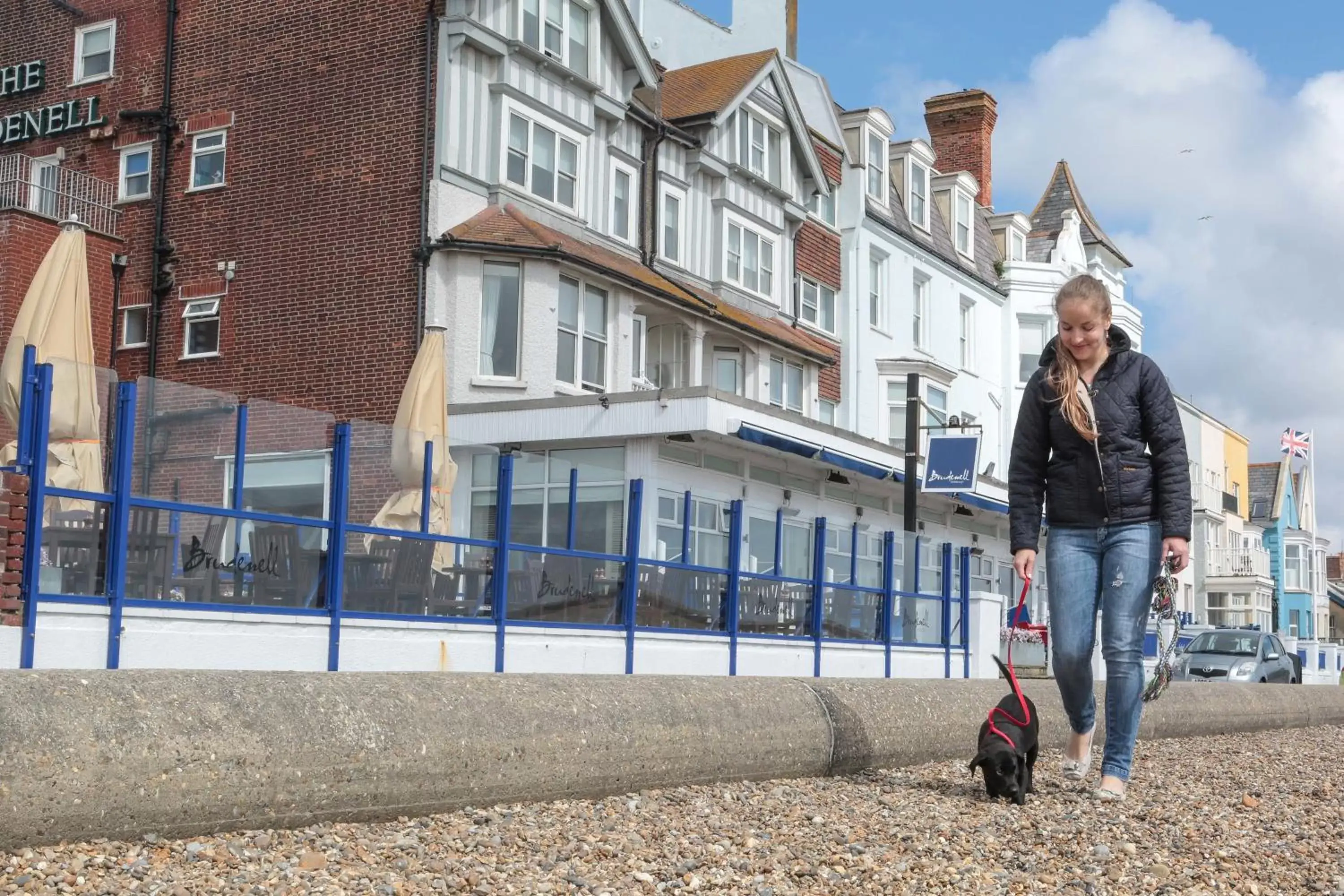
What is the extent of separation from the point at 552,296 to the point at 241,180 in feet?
18.9

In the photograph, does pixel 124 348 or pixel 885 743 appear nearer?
pixel 885 743

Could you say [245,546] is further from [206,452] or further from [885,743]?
[885,743]

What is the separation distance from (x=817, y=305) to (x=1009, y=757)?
28.0m

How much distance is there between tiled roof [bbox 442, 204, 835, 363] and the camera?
2403 centimetres

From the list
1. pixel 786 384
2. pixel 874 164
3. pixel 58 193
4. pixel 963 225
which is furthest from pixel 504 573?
pixel 963 225

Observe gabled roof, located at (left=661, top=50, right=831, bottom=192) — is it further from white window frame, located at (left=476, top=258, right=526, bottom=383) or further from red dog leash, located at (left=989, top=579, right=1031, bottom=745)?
red dog leash, located at (left=989, top=579, right=1031, bottom=745)

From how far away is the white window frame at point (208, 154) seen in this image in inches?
1043

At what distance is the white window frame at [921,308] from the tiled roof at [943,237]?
723mm

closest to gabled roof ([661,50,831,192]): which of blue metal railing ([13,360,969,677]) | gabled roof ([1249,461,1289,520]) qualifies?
blue metal railing ([13,360,969,677])

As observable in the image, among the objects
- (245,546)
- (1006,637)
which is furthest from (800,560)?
(245,546)

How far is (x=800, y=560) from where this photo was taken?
1750 cm

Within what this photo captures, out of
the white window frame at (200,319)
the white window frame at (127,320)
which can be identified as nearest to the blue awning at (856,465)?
the white window frame at (200,319)

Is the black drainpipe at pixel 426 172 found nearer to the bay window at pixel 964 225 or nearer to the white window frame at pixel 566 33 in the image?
the white window frame at pixel 566 33

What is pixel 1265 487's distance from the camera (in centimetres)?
8269
